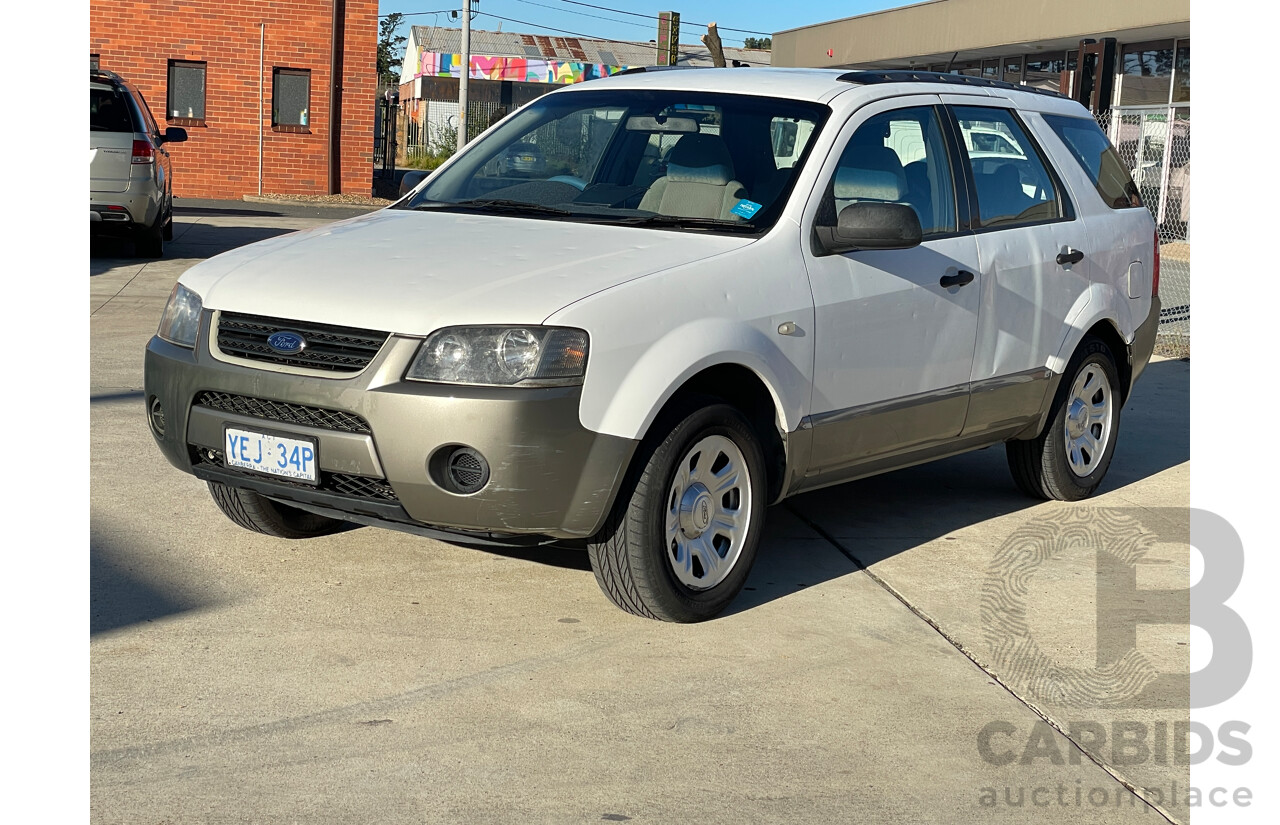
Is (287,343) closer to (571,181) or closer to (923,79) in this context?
(571,181)

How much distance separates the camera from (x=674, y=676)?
432 centimetres

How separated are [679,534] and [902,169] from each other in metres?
1.92

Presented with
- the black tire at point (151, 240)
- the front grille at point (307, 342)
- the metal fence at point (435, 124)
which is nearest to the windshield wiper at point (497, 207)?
the front grille at point (307, 342)

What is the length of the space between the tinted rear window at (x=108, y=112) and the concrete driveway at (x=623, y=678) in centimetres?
879

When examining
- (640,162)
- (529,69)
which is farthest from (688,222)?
(529,69)

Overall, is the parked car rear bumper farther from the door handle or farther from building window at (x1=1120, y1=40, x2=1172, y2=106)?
building window at (x1=1120, y1=40, x2=1172, y2=106)

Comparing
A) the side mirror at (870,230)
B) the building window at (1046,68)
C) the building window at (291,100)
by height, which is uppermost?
the building window at (1046,68)

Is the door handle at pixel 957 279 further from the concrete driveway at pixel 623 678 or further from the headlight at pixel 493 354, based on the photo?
the headlight at pixel 493 354

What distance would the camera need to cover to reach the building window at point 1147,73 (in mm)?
24469

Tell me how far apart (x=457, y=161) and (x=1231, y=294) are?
28.9 ft

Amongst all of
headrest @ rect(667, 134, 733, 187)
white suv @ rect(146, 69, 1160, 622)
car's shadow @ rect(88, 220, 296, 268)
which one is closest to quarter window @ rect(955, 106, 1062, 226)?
white suv @ rect(146, 69, 1160, 622)

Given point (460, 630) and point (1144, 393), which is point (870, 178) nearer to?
point (460, 630)

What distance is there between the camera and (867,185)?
17.9 feet

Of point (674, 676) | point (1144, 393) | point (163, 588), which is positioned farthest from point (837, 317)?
point (1144, 393)
